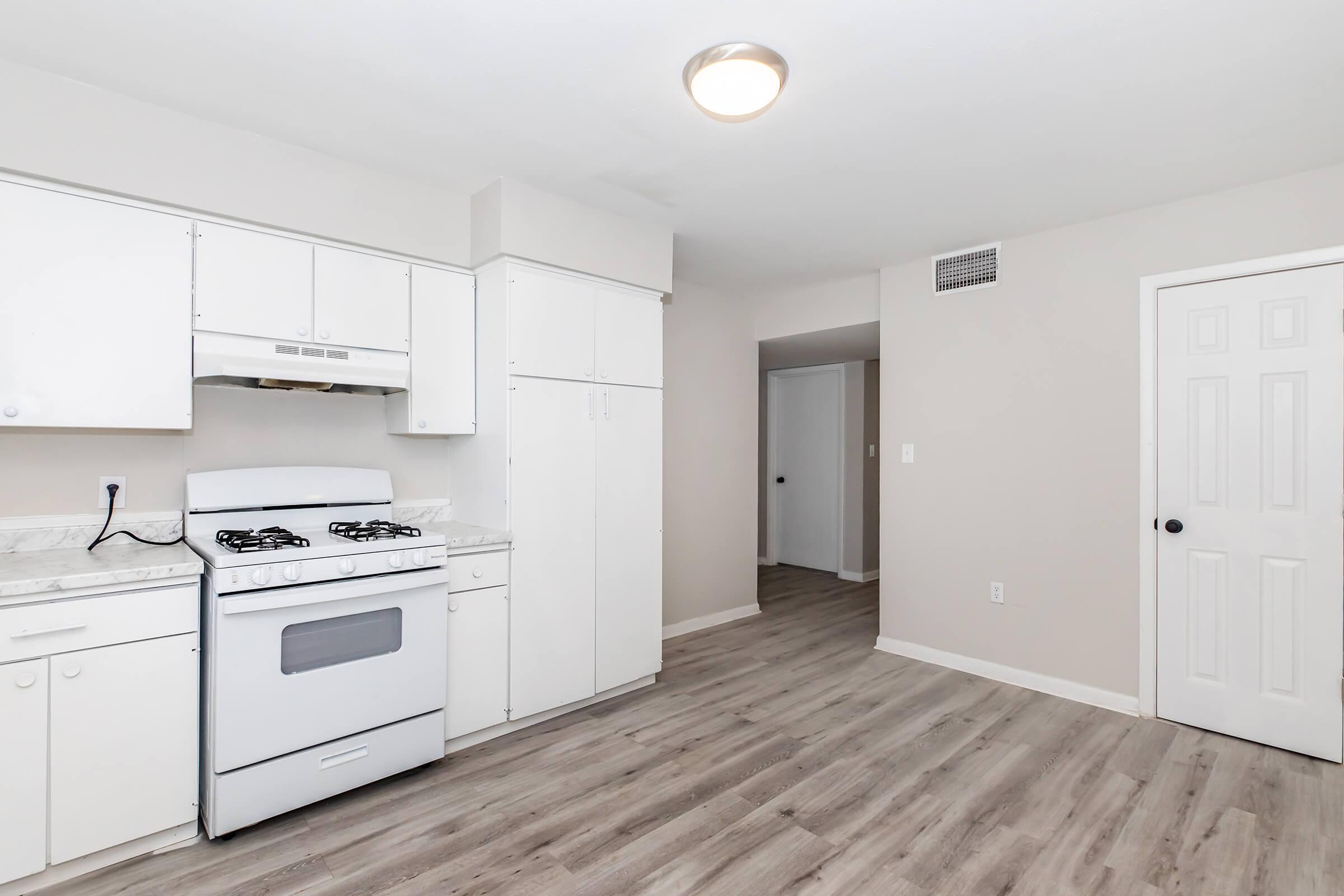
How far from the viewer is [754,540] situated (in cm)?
527

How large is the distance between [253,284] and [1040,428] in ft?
12.7

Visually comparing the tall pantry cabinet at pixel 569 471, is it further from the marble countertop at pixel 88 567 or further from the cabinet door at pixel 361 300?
the marble countertop at pixel 88 567

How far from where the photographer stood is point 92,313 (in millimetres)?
2305

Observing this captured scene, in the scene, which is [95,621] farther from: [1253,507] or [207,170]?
[1253,507]

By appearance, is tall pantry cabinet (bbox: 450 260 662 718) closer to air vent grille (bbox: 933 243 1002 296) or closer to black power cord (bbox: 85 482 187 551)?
black power cord (bbox: 85 482 187 551)

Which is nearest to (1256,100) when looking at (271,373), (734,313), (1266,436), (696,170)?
(1266,436)

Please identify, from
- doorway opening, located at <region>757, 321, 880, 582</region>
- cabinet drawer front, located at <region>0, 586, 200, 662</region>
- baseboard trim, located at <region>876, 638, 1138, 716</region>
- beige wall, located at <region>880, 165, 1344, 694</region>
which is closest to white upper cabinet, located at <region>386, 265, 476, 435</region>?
cabinet drawer front, located at <region>0, 586, 200, 662</region>

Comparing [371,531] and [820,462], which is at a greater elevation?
[820,462]

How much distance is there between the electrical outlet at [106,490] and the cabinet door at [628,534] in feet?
6.36

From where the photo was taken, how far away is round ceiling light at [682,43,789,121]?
1.98 m

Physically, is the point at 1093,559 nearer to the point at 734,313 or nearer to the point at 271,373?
the point at 734,313

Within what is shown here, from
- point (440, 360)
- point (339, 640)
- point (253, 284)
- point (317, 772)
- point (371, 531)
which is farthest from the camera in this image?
point (440, 360)

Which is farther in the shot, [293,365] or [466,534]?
[466,534]

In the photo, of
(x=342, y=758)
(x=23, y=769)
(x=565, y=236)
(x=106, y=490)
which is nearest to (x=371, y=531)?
(x=342, y=758)
